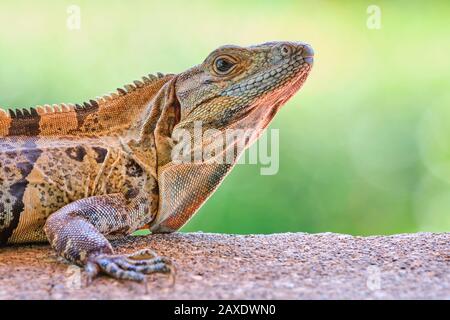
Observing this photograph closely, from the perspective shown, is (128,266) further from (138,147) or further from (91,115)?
(91,115)

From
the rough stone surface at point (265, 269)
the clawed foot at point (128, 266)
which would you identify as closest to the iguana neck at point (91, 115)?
the rough stone surface at point (265, 269)

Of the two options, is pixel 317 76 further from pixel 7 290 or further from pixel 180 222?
pixel 7 290

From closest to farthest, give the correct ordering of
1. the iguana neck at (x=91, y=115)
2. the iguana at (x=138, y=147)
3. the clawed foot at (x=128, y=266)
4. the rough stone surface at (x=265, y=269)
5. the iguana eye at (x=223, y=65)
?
the rough stone surface at (x=265, y=269)
the clawed foot at (x=128, y=266)
the iguana at (x=138, y=147)
the iguana eye at (x=223, y=65)
the iguana neck at (x=91, y=115)

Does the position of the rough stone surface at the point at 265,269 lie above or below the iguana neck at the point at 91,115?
below

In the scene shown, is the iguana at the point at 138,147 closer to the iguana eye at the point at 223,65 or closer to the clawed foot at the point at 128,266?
the iguana eye at the point at 223,65

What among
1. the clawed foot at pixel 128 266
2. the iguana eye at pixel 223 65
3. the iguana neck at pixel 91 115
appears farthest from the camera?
the iguana neck at pixel 91 115

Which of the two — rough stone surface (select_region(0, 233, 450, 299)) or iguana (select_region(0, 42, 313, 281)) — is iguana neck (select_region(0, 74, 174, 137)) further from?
rough stone surface (select_region(0, 233, 450, 299))

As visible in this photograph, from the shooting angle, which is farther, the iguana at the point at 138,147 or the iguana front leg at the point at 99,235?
the iguana at the point at 138,147

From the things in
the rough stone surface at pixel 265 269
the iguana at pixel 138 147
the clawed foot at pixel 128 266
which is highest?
the iguana at pixel 138 147
